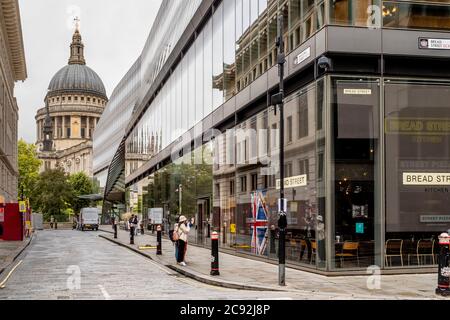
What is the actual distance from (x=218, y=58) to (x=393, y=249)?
1701 cm

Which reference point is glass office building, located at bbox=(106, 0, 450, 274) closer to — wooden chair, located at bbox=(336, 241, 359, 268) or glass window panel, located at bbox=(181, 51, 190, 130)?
A: wooden chair, located at bbox=(336, 241, 359, 268)

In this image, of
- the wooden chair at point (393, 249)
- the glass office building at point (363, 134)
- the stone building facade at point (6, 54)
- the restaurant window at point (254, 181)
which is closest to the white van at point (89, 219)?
the stone building facade at point (6, 54)

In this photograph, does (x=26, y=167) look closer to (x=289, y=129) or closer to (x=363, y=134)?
(x=289, y=129)

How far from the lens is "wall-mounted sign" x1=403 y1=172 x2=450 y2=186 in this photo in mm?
19922

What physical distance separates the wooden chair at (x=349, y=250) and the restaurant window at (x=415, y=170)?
99 centimetres

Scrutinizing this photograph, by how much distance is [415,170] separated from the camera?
20.0m

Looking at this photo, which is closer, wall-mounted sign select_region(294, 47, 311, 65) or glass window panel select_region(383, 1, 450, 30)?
glass window panel select_region(383, 1, 450, 30)

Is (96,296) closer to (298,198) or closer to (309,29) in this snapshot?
(298,198)

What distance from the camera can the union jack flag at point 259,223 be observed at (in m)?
25.2

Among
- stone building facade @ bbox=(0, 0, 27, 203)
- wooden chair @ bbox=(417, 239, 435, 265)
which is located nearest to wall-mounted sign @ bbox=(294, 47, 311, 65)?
wooden chair @ bbox=(417, 239, 435, 265)

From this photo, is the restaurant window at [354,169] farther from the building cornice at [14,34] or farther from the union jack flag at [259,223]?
the building cornice at [14,34]

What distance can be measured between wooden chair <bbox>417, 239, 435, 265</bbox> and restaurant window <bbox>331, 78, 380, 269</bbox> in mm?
1525

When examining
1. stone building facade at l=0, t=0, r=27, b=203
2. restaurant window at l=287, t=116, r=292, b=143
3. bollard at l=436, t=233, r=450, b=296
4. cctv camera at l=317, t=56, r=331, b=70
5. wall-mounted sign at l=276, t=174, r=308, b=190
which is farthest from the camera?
stone building facade at l=0, t=0, r=27, b=203

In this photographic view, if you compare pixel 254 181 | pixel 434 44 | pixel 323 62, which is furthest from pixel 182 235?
pixel 434 44
